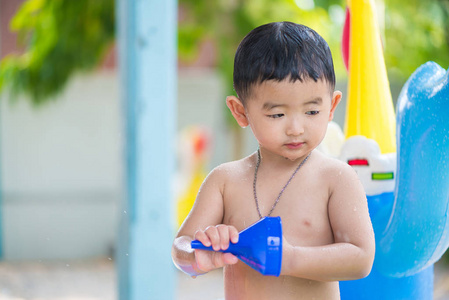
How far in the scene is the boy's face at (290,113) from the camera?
0.81 metres

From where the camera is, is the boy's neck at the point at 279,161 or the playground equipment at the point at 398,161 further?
the playground equipment at the point at 398,161

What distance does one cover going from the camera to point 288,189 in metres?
0.89

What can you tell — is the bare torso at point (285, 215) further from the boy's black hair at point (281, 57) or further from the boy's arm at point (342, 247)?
the boy's black hair at point (281, 57)

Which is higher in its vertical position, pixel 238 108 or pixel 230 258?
pixel 238 108

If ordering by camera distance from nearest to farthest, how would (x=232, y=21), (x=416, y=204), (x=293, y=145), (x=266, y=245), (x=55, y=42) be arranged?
(x=266, y=245) < (x=293, y=145) < (x=416, y=204) < (x=232, y=21) < (x=55, y=42)

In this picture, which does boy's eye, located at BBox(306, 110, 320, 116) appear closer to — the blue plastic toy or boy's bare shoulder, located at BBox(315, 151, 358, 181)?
boy's bare shoulder, located at BBox(315, 151, 358, 181)

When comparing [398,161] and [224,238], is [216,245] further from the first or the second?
[398,161]

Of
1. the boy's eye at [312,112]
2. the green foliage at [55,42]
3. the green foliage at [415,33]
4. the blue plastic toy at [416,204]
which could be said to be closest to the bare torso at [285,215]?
the boy's eye at [312,112]

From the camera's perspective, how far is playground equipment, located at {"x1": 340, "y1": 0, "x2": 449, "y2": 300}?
107cm

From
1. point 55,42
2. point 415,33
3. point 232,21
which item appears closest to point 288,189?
point 232,21

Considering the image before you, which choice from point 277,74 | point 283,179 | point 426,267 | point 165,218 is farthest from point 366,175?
point 165,218

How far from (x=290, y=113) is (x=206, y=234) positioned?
192 mm

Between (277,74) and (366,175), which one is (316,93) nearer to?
(277,74)

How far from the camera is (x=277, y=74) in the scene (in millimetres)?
811
